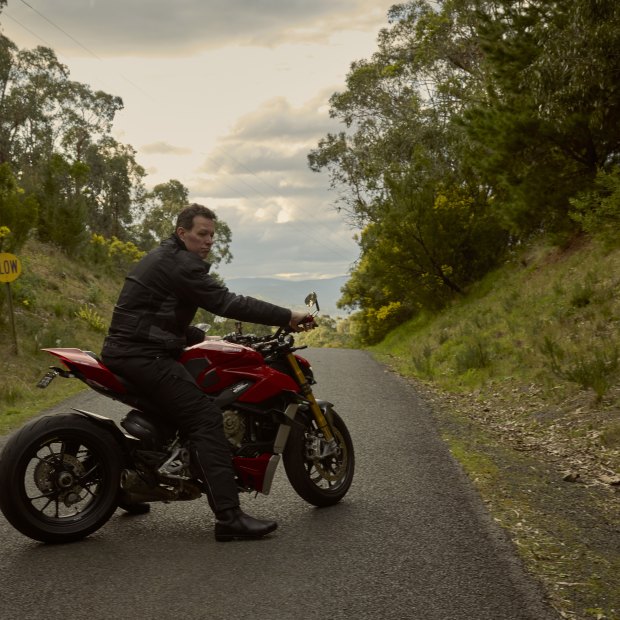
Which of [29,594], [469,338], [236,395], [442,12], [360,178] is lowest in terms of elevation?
[29,594]

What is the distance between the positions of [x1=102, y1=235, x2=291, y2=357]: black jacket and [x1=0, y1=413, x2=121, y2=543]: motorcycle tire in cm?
52

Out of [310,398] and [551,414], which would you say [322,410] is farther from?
[551,414]

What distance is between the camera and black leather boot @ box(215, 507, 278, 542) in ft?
15.1

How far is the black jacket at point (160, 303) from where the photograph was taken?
4629 millimetres

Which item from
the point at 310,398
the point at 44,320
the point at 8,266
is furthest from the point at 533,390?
the point at 44,320

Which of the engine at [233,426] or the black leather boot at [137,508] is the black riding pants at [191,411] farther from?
the black leather boot at [137,508]

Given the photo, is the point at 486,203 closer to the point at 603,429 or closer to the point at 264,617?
the point at 603,429

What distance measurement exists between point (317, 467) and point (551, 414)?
4416mm

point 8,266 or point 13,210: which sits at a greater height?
point 13,210

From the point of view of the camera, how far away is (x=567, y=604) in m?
3.61

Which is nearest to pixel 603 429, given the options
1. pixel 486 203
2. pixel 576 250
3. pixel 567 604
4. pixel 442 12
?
pixel 567 604

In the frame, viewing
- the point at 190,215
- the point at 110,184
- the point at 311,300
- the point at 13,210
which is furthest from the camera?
the point at 110,184

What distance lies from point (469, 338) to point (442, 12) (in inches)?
670

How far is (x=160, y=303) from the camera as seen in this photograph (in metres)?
4.65
